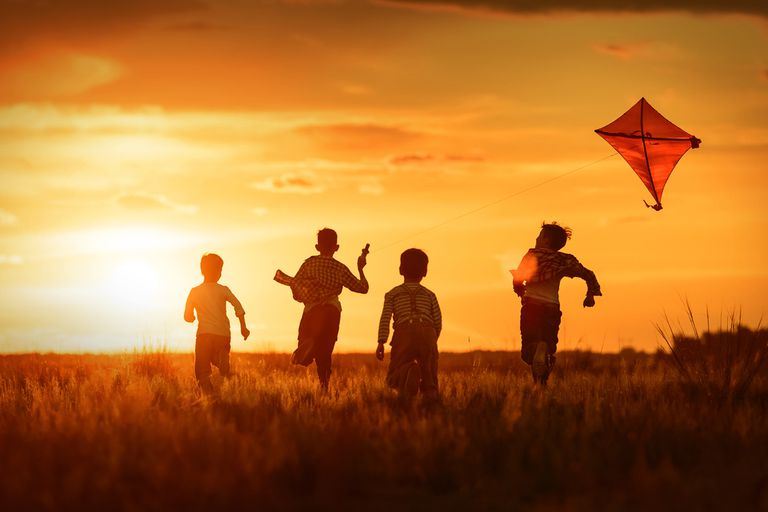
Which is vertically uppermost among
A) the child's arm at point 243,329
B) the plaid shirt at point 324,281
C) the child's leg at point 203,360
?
the plaid shirt at point 324,281

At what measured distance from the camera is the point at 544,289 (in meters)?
13.6

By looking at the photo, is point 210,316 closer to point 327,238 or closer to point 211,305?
point 211,305

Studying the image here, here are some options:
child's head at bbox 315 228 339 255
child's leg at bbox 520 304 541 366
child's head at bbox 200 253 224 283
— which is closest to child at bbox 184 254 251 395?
child's head at bbox 200 253 224 283

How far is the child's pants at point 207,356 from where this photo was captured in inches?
561

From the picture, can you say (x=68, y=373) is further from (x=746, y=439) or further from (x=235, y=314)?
(x=746, y=439)

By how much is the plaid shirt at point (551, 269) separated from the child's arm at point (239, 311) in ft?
12.6

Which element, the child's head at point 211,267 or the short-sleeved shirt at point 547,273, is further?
the child's head at point 211,267

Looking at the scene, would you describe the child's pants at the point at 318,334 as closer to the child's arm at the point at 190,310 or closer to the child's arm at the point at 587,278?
the child's arm at the point at 190,310

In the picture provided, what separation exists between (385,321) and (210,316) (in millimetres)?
3311

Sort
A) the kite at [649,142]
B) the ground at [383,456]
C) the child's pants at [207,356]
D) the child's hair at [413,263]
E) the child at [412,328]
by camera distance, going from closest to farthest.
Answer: the ground at [383,456]
the child at [412,328]
the child's hair at [413,263]
the child's pants at [207,356]
the kite at [649,142]

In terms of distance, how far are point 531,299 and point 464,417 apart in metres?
3.89

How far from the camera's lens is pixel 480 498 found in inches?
281

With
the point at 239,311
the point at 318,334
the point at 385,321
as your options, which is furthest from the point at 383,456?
the point at 239,311

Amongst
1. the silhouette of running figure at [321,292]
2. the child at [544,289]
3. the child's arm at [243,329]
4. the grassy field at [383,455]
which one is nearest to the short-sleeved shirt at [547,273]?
the child at [544,289]
